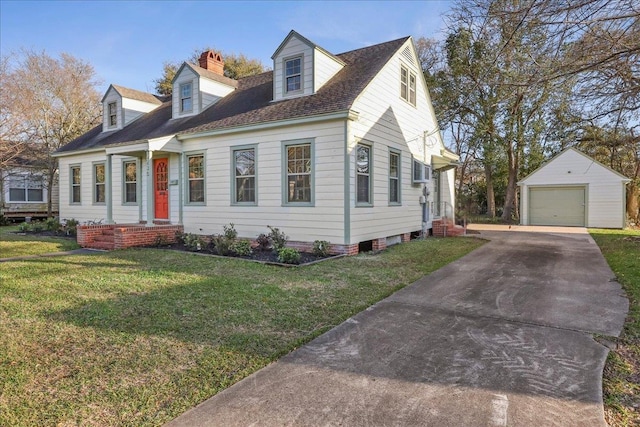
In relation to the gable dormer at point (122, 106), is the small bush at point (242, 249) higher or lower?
lower

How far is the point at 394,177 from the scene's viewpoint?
447 inches

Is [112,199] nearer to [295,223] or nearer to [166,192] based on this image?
[166,192]

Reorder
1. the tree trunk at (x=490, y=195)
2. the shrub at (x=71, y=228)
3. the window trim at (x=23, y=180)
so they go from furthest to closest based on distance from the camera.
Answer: the tree trunk at (x=490, y=195), the window trim at (x=23, y=180), the shrub at (x=71, y=228)

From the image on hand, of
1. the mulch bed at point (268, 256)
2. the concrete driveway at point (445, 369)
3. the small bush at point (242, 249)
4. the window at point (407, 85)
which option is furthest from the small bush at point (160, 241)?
the window at point (407, 85)

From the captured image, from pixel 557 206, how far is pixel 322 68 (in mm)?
15846

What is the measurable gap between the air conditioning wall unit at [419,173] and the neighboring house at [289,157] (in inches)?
1.9

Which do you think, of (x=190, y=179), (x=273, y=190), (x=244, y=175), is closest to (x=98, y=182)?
(x=190, y=179)

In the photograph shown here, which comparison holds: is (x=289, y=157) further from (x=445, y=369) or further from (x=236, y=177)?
(x=445, y=369)

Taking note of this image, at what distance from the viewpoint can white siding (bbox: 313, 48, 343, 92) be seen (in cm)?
1025

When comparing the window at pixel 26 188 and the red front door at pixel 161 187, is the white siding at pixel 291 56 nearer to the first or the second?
the red front door at pixel 161 187

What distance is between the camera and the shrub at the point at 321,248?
8.95 meters

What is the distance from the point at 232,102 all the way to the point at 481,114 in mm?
16249

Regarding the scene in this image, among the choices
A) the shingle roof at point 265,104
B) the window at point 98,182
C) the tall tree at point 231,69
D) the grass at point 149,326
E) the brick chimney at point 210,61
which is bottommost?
the grass at point 149,326

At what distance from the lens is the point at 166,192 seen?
12469 mm
